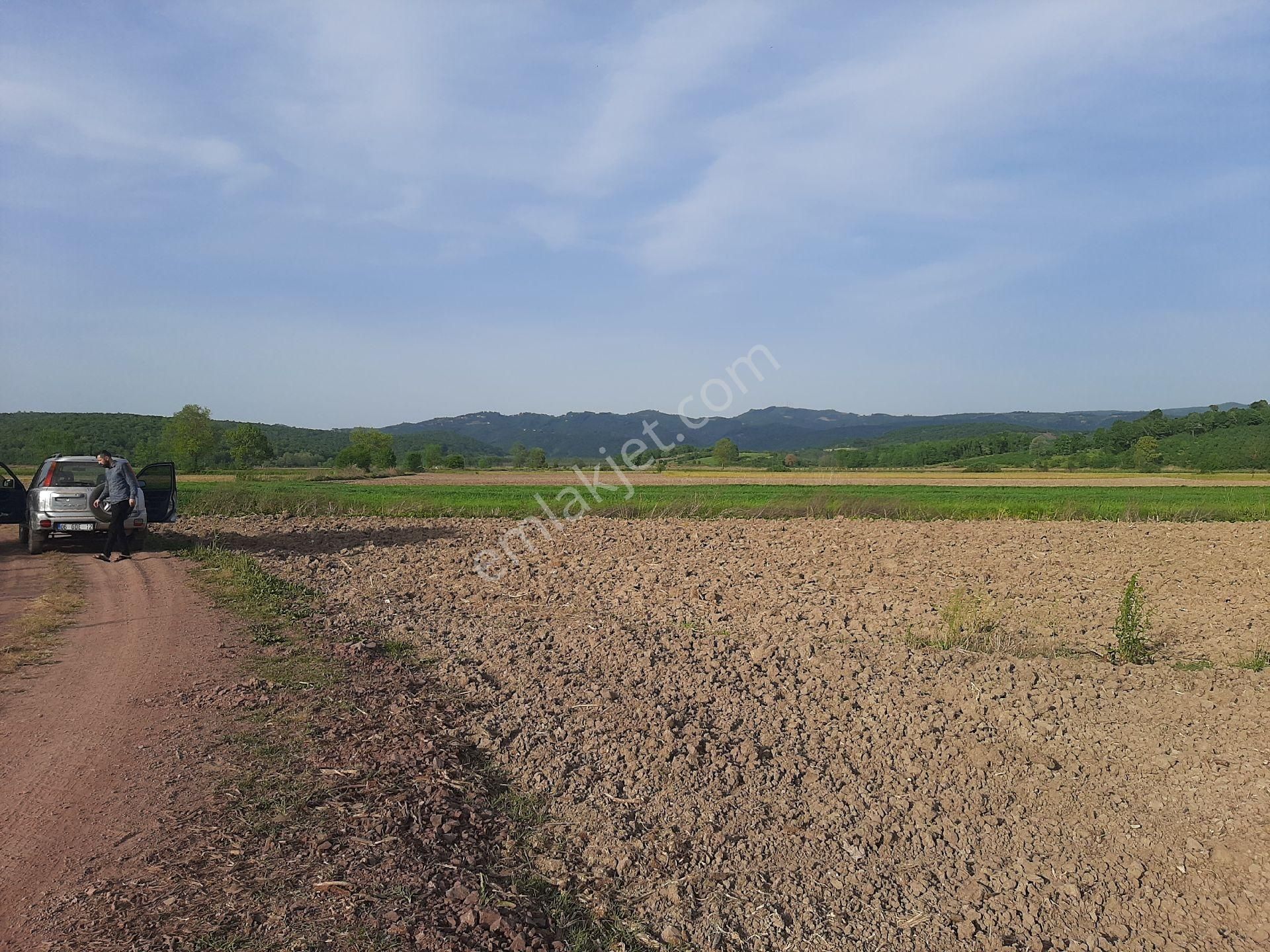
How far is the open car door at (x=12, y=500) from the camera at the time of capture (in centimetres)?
1653

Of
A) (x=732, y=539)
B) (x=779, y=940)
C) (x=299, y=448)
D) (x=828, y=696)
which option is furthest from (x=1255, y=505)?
(x=299, y=448)

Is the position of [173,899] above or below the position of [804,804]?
above

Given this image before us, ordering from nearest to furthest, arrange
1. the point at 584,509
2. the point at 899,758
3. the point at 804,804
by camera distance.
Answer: the point at 804,804 < the point at 899,758 < the point at 584,509

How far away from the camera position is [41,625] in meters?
9.27

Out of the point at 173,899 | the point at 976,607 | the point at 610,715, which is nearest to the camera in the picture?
the point at 173,899

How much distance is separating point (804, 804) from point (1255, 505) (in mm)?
39189

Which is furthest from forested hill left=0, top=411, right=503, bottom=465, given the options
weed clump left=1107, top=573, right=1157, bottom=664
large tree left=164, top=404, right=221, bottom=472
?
weed clump left=1107, top=573, right=1157, bottom=664

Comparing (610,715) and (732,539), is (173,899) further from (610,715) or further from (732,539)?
(732,539)

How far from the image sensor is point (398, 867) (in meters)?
4.15

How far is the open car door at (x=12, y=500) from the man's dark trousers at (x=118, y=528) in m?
3.05

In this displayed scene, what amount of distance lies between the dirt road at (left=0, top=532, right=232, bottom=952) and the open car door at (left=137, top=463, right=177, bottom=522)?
7.26 metres

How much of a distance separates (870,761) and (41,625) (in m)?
9.38

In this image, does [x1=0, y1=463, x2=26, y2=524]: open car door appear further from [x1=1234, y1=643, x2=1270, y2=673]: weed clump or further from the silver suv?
[x1=1234, y1=643, x2=1270, y2=673]: weed clump

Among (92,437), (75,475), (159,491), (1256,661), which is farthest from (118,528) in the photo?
(92,437)
